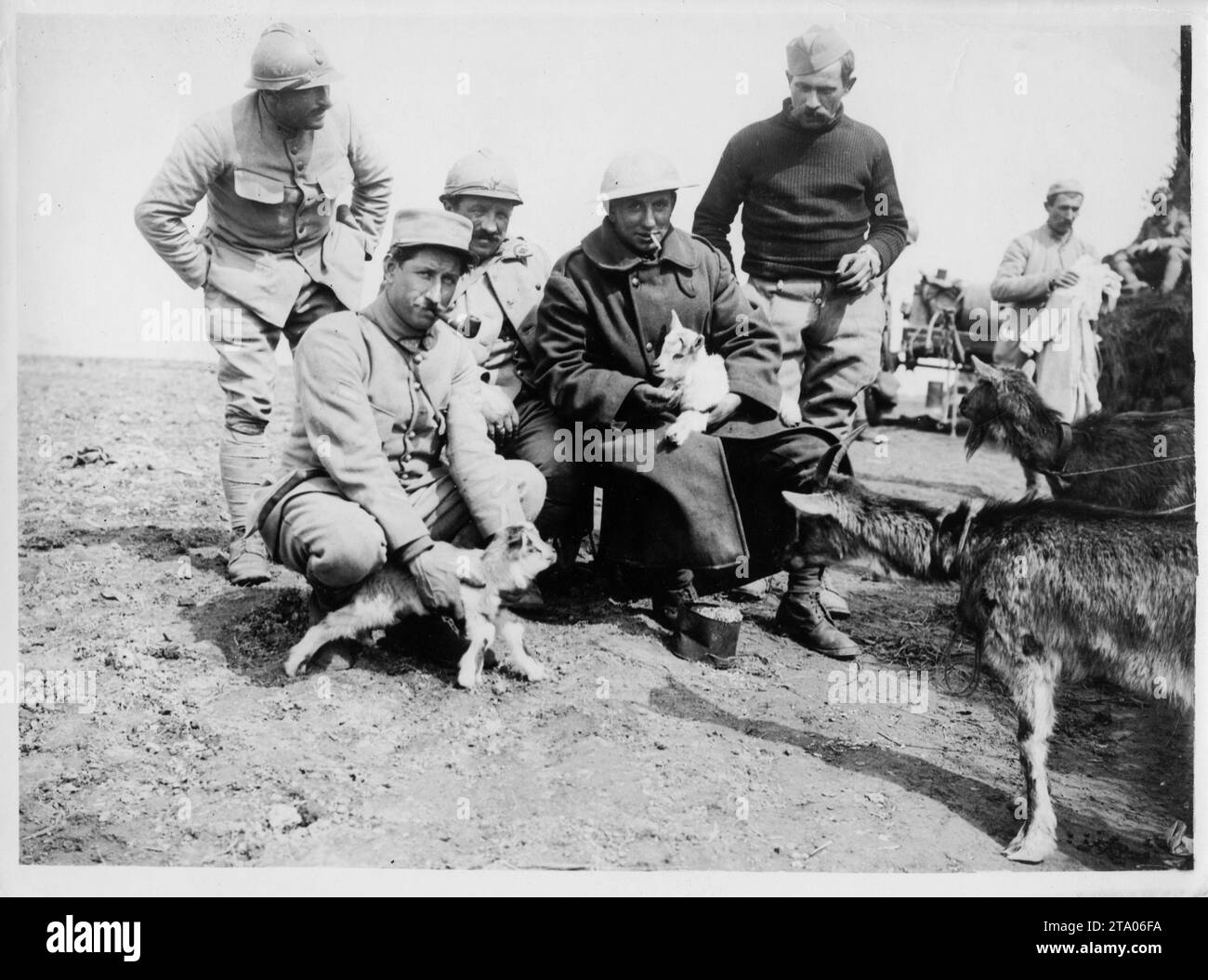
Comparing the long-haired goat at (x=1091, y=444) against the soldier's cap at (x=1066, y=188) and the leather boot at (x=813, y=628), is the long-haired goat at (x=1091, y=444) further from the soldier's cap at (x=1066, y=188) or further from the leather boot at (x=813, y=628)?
the leather boot at (x=813, y=628)

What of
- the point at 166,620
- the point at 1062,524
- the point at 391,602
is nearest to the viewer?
the point at 1062,524

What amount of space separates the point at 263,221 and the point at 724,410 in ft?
7.79

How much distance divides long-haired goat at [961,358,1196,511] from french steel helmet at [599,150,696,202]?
199 cm

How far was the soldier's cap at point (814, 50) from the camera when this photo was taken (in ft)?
18.4

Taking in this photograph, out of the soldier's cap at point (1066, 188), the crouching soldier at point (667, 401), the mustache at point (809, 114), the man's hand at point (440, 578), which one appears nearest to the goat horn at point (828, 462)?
the crouching soldier at point (667, 401)

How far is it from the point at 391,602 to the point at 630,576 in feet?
4.12

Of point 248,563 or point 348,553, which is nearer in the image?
point 348,553

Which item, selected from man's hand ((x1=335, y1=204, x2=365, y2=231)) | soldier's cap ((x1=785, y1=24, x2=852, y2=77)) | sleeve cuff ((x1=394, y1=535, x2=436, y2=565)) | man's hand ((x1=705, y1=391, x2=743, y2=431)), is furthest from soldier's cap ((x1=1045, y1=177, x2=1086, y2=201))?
sleeve cuff ((x1=394, y1=535, x2=436, y2=565))

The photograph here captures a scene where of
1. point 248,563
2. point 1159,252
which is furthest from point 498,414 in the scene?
point 1159,252

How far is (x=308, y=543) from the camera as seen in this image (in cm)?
492

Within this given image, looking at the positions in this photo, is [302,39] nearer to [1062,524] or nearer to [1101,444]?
[1062,524]

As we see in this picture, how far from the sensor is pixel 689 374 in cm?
553

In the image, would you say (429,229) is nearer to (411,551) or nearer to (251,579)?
(411,551)

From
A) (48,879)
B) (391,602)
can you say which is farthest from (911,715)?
(48,879)
